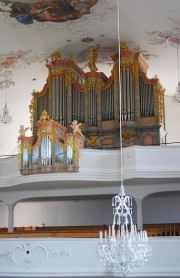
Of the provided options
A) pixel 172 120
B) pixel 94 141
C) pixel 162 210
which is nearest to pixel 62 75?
pixel 94 141

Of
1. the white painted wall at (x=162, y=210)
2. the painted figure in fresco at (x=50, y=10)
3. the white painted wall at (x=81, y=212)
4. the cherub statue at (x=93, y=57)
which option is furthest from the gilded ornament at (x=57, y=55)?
the white painted wall at (x=162, y=210)

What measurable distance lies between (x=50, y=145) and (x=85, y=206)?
6.88 m

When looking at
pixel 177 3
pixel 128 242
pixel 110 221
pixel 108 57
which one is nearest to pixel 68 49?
pixel 108 57

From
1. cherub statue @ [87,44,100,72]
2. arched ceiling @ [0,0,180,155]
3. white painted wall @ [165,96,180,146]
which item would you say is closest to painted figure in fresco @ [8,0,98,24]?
arched ceiling @ [0,0,180,155]

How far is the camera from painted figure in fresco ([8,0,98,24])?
14898 mm

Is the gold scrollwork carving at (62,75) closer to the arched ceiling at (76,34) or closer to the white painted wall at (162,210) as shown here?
the arched ceiling at (76,34)

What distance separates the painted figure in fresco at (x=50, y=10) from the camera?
14898 mm

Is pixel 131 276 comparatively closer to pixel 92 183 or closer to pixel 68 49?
pixel 92 183

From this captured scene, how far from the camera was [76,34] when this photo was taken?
17438 mm

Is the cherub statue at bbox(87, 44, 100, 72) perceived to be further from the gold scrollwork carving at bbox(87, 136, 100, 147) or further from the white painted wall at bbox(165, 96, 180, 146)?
the white painted wall at bbox(165, 96, 180, 146)

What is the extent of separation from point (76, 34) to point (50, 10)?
7.15 ft

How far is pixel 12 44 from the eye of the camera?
56.0 ft

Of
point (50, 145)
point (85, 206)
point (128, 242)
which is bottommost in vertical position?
point (128, 242)

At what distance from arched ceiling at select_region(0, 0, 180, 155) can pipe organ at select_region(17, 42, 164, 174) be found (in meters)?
0.58
